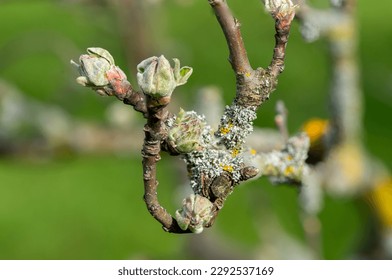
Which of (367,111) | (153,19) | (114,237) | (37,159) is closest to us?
(37,159)

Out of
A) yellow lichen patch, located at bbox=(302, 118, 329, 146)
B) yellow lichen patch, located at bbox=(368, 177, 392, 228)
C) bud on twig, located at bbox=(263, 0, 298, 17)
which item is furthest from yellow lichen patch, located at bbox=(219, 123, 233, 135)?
yellow lichen patch, located at bbox=(368, 177, 392, 228)

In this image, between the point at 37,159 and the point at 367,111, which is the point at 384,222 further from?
the point at 367,111

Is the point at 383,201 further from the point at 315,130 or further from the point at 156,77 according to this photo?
the point at 156,77

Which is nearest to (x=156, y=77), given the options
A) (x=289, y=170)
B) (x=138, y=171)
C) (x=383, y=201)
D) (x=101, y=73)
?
(x=101, y=73)

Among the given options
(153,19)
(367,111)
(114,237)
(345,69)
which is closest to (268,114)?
(367,111)

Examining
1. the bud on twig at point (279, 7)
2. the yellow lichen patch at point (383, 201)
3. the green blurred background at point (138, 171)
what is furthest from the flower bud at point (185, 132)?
the green blurred background at point (138, 171)

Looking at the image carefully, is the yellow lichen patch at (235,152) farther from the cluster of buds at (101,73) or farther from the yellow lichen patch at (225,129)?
the cluster of buds at (101,73)

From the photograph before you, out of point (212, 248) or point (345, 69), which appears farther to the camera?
point (212, 248)
